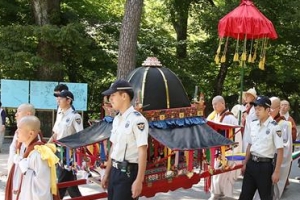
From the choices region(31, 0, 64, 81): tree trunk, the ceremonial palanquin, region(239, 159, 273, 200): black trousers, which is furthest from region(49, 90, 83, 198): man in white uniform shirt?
region(31, 0, 64, 81): tree trunk

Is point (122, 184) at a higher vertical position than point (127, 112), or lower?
lower

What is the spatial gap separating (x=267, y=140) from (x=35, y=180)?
2840 millimetres

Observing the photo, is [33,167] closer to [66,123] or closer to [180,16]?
[66,123]

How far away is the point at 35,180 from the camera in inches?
168

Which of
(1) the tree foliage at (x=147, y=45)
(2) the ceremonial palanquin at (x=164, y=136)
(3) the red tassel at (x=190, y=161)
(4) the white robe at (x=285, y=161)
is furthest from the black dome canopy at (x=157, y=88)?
(1) the tree foliage at (x=147, y=45)

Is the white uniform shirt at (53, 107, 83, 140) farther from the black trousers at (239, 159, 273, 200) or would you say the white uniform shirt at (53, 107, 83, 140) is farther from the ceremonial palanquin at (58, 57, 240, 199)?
the black trousers at (239, 159, 273, 200)

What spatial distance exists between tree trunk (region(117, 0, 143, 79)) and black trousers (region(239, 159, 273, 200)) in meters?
6.82

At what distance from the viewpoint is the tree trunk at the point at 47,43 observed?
1391 cm

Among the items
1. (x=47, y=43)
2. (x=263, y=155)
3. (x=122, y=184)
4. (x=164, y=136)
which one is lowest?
(x=122, y=184)

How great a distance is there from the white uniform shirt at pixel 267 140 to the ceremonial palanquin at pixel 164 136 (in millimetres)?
391

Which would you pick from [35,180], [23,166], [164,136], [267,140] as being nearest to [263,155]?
[267,140]

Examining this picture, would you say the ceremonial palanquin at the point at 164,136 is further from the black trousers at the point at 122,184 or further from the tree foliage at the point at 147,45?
the tree foliage at the point at 147,45

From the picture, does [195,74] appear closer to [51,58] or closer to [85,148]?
[51,58]

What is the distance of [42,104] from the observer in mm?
12773
